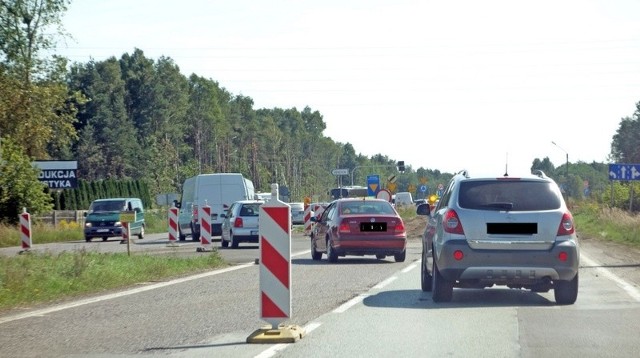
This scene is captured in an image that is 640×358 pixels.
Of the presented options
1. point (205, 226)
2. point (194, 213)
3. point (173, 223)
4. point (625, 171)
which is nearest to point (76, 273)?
point (205, 226)

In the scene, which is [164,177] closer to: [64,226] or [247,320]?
[64,226]

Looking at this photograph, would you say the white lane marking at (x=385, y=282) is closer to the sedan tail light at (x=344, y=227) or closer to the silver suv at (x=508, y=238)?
the silver suv at (x=508, y=238)

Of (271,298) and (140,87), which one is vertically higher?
(140,87)

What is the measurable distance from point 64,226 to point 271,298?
4806cm

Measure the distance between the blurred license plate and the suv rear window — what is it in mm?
10261

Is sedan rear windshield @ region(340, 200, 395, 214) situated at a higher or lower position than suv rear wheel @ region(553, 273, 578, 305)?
higher

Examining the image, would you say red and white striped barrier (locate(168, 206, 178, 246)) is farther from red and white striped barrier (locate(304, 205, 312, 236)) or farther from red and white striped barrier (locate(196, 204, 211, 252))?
red and white striped barrier (locate(304, 205, 312, 236))

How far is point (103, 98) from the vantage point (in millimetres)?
120125

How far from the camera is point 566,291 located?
15.1 m

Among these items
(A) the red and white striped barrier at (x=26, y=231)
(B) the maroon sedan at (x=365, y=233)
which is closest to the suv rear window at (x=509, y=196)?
(B) the maroon sedan at (x=365, y=233)

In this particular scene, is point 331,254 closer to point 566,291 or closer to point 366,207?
point 366,207

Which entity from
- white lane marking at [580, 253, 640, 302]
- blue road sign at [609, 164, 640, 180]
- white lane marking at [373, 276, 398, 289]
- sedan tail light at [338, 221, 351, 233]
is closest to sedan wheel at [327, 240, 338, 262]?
sedan tail light at [338, 221, 351, 233]

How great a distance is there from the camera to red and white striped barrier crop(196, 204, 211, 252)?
29562 millimetres

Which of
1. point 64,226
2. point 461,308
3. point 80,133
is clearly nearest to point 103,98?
point 80,133
